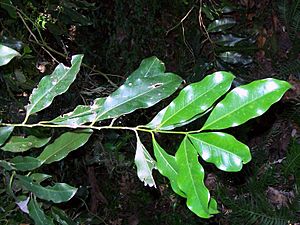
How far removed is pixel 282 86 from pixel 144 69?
10.8 inches

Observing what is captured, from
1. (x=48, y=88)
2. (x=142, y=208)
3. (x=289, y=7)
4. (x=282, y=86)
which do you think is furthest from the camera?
(x=142, y=208)

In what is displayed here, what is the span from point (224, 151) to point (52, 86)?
31cm

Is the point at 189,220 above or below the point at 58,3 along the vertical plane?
below

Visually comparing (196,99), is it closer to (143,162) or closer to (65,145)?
(143,162)

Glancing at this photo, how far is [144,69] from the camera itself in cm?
80

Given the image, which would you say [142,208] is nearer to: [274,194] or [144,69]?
[274,194]

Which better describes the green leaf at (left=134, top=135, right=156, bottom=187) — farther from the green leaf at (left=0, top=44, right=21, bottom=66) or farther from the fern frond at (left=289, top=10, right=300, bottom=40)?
the fern frond at (left=289, top=10, right=300, bottom=40)

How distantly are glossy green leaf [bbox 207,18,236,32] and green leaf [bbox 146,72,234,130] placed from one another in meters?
1.31

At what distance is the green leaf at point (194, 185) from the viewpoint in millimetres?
639

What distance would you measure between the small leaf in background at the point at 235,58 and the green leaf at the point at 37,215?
1.14 metres

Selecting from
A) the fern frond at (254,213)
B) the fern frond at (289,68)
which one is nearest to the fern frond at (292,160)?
the fern frond at (254,213)

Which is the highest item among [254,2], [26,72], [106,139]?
[26,72]

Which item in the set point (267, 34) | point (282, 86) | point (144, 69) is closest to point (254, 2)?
point (267, 34)

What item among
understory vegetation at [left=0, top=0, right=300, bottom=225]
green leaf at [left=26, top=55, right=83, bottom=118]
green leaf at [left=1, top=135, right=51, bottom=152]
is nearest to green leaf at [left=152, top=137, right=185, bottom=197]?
green leaf at [left=26, top=55, right=83, bottom=118]
